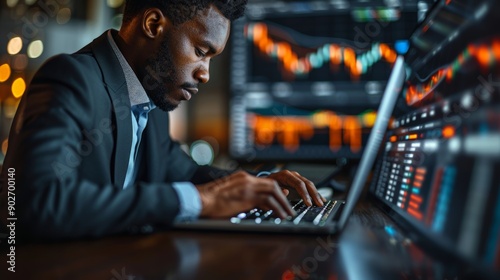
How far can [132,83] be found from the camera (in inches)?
37.0

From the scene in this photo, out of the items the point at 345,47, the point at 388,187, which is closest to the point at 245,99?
the point at 345,47

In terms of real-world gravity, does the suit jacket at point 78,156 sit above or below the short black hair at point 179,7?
below

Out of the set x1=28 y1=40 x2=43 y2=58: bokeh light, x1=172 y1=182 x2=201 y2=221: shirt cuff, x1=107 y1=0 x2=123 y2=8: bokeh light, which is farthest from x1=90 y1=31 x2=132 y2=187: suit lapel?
x1=28 y1=40 x2=43 y2=58: bokeh light

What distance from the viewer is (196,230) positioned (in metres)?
0.64

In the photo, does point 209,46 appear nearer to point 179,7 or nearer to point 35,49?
point 179,7

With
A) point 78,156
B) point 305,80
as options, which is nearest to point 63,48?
point 305,80

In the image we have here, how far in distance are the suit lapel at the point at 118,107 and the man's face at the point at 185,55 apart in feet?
0.30

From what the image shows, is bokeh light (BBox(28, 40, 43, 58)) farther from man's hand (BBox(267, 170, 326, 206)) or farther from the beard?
man's hand (BBox(267, 170, 326, 206))

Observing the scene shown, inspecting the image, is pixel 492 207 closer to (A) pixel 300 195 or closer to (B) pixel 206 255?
(B) pixel 206 255

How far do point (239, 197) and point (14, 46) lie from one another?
8.45 ft

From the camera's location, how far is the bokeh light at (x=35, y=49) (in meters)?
2.50

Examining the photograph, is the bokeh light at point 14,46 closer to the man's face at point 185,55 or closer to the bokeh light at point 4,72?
the bokeh light at point 4,72

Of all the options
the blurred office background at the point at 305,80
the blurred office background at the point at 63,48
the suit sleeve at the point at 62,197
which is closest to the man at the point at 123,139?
the suit sleeve at the point at 62,197

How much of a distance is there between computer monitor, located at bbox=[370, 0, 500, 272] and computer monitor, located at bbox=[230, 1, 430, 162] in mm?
784
